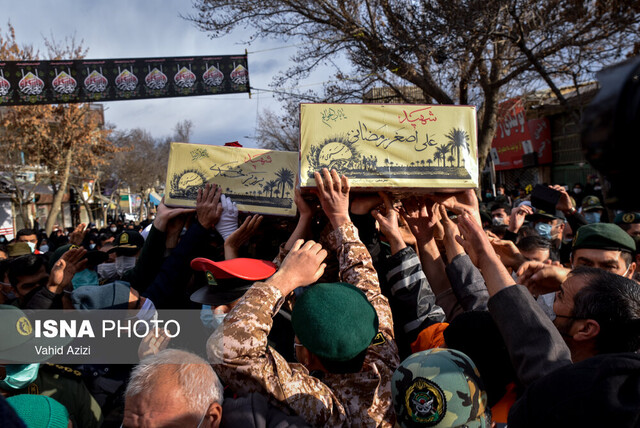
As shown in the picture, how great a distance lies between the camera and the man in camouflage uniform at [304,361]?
1573 mm

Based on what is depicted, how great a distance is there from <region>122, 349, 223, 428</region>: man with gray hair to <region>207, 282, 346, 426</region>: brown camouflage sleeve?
93 millimetres

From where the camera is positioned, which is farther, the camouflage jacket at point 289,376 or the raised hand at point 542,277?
the raised hand at point 542,277

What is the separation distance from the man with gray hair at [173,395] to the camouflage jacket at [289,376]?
0.31 ft

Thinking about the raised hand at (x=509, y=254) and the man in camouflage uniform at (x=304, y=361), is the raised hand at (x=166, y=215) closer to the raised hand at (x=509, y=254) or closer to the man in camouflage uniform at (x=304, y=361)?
the man in camouflage uniform at (x=304, y=361)

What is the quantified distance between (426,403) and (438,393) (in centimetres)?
5

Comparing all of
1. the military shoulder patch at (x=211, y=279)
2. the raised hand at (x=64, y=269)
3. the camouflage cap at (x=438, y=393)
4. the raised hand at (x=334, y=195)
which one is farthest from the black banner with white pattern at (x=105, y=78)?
the camouflage cap at (x=438, y=393)

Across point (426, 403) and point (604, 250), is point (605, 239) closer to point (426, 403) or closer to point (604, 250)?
point (604, 250)

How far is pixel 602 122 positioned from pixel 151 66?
40.9ft

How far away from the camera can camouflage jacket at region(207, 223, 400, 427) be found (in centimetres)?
157

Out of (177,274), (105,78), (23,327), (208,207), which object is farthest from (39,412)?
(105,78)

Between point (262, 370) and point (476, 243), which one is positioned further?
point (476, 243)

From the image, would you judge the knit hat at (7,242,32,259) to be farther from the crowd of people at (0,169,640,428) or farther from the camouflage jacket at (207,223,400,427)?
the camouflage jacket at (207,223,400,427)

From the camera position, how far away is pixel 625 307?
1.55 meters

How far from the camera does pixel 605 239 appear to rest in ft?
9.15
